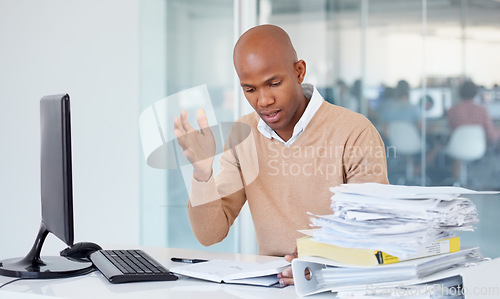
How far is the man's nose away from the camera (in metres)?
1.87

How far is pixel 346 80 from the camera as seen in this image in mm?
3449

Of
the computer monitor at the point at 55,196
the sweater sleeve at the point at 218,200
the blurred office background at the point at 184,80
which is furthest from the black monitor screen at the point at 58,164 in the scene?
the blurred office background at the point at 184,80

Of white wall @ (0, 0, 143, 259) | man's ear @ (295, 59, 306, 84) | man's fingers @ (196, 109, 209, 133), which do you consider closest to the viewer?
man's fingers @ (196, 109, 209, 133)

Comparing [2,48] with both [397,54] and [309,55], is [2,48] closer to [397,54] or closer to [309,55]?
[309,55]

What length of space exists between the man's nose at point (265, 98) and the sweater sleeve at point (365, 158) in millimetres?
303

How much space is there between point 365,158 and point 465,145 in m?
1.53

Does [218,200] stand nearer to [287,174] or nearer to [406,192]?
[287,174]

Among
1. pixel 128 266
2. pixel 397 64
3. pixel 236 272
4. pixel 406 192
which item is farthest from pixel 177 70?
pixel 406 192

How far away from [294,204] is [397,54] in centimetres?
162

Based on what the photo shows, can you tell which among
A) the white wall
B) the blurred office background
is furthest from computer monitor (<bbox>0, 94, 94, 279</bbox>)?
the white wall

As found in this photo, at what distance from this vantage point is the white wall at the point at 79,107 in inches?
153

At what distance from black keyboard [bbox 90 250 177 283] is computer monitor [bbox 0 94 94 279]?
0.05m

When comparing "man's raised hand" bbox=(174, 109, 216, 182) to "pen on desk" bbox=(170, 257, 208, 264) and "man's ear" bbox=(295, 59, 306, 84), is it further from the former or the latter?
"man's ear" bbox=(295, 59, 306, 84)

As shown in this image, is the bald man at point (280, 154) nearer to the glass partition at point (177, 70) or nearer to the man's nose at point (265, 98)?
the man's nose at point (265, 98)
